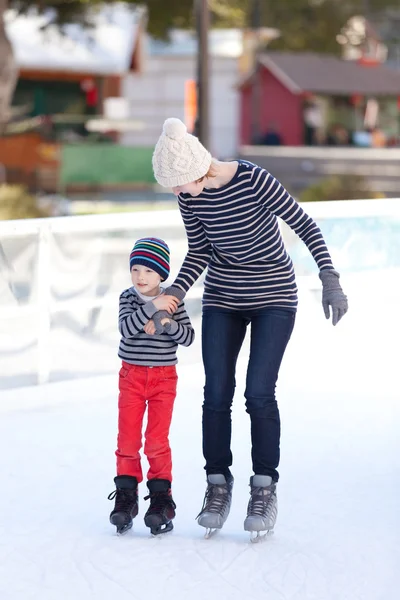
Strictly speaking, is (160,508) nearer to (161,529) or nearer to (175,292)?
(161,529)

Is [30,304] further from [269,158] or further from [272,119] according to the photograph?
[272,119]

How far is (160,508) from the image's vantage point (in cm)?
491

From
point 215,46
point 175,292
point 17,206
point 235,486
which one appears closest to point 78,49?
point 17,206

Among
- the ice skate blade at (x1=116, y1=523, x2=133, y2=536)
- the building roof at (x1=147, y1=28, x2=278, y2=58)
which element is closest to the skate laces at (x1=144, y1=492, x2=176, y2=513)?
the ice skate blade at (x1=116, y1=523, x2=133, y2=536)

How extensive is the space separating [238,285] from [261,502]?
83cm

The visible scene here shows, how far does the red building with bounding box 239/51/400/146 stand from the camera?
170ft

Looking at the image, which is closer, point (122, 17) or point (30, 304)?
point (30, 304)

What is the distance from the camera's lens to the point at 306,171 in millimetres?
34062

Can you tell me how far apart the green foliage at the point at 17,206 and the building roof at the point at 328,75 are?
34465mm

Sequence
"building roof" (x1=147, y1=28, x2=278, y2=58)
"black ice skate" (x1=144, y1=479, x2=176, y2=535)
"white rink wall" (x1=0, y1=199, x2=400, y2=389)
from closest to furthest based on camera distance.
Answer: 1. "black ice skate" (x1=144, y1=479, x2=176, y2=535)
2. "white rink wall" (x1=0, y1=199, x2=400, y2=389)
3. "building roof" (x1=147, y1=28, x2=278, y2=58)

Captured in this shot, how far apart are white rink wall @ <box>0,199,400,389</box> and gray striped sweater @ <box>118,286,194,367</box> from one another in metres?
3.02

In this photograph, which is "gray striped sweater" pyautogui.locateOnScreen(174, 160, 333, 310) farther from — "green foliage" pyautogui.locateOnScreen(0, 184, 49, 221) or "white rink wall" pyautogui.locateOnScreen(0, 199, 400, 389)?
"green foliage" pyautogui.locateOnScreen(0, 184, 49, 221)

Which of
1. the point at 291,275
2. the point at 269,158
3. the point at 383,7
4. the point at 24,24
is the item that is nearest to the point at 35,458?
the point at 291,275

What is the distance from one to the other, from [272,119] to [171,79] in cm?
576
